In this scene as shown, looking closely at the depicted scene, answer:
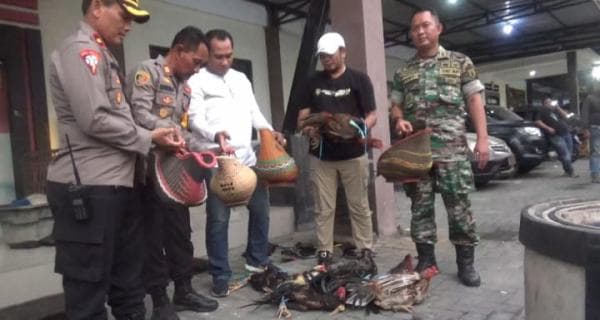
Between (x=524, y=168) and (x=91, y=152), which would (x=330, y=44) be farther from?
(x=524, y=168)

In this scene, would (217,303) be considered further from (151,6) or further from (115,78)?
(151,6)

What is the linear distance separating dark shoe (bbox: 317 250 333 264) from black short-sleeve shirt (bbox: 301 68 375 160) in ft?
2.58

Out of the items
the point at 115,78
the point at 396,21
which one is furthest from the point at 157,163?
the point at 396,21

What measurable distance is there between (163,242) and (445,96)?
2206 mm

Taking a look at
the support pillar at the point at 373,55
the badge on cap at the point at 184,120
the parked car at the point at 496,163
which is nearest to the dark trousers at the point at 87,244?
the badge on cap at the point at 184,120

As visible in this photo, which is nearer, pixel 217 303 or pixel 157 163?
pixel 157 163

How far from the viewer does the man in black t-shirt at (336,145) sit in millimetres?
4105

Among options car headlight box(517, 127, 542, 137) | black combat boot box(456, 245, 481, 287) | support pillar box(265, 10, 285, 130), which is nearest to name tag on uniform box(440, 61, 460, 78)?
black combat boot box(456, 245, 481, 287)

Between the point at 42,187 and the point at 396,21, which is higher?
the point at 396,21

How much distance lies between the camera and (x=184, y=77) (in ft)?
10.1

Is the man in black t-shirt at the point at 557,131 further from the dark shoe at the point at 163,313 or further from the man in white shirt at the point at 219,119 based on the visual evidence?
the dark shoe at the point at 163,313

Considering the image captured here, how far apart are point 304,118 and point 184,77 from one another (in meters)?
1.21

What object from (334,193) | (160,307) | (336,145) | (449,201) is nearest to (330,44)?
(336,145)

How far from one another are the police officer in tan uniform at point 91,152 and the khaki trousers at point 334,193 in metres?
1.91
